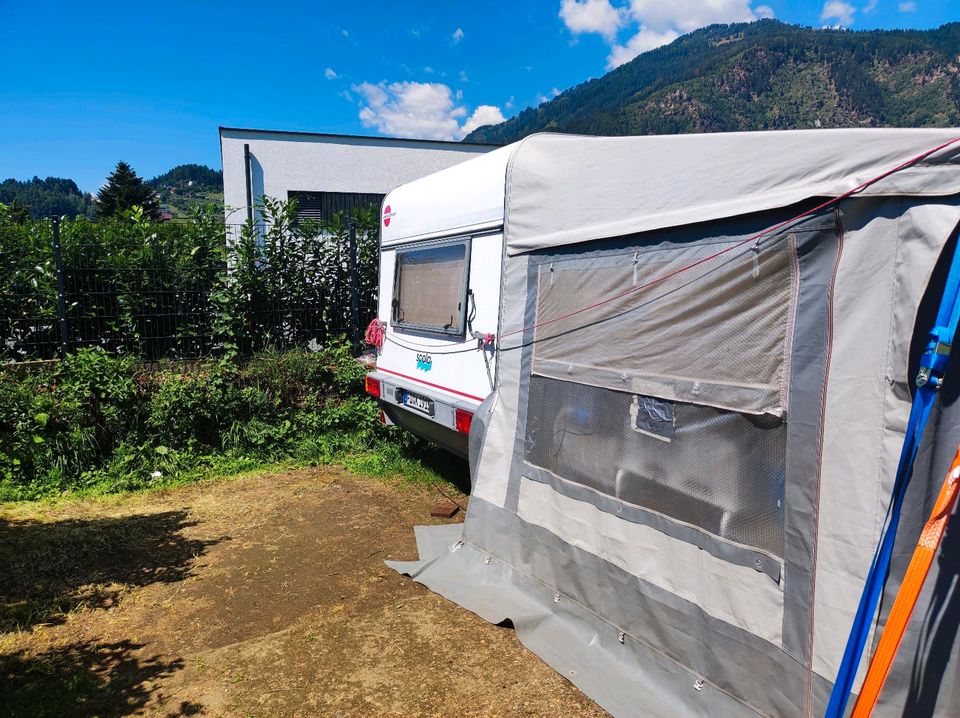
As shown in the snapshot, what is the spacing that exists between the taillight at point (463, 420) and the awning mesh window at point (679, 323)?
3.27 feet

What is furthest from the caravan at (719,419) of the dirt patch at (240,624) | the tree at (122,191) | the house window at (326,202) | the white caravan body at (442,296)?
the tree at (122,191)

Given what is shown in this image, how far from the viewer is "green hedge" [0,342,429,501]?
573 centimetres

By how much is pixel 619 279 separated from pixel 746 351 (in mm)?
881

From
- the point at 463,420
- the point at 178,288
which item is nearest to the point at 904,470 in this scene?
the point at 463,420

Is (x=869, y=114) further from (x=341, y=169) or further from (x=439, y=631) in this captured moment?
(x=439, y=631)

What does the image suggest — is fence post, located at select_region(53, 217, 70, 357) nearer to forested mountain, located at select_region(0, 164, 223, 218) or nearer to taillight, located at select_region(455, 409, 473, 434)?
taillight, located at select_region(455, 409, 473, 434)

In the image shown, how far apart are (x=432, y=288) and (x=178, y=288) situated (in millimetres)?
3533

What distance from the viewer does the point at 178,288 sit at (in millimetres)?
7238

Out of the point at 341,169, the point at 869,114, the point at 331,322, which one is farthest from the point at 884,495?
the point at 869,114

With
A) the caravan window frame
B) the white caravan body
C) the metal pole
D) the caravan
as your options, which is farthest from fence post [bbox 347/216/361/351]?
the metal pole

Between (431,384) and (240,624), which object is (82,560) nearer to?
(240,624)

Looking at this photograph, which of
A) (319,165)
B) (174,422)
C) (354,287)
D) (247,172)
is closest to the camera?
(174,422)

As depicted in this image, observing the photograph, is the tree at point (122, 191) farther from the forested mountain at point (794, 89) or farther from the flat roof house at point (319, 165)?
the flat roof house at point (319, 165)

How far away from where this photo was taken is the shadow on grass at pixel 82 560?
3736 mm
